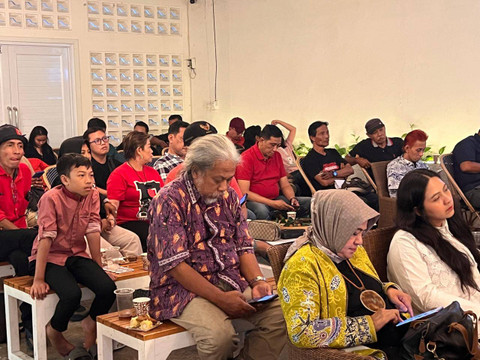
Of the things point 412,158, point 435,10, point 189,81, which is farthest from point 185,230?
point 189,81

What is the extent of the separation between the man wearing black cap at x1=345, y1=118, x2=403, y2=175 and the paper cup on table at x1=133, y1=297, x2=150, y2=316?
4.98 meters

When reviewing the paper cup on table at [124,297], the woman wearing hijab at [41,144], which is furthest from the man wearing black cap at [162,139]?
the paper cup on table at [124,297]

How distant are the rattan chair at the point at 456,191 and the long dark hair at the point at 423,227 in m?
3.26

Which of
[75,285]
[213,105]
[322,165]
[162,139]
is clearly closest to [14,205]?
[75,285]

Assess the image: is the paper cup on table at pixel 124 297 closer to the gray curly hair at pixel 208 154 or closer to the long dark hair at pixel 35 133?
the gray curly hair at pixel 208 154

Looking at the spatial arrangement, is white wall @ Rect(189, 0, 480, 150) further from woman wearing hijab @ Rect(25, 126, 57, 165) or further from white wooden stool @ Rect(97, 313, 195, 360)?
white wooden stool @ Rect(97, 313, 195, 360)

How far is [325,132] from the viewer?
7.59m

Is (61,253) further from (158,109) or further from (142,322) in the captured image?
(158,109)

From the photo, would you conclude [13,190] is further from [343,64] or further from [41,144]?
[343,64]

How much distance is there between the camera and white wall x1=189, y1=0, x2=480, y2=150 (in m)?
8.10

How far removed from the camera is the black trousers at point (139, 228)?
526 centimetres

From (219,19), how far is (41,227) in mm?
8301

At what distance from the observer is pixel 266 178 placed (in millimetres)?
6664

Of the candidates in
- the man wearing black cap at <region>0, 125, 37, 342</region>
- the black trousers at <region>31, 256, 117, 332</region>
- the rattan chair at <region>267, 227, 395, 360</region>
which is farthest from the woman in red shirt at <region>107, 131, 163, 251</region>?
the rattan chair at <region>267, 227, 395, 360</region>
